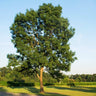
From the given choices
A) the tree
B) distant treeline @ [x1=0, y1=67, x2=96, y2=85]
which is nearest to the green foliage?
the tree

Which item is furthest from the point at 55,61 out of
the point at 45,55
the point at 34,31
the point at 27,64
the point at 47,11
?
the point at 47,11

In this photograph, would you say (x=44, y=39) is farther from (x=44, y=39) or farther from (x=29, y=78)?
(x=29, y=78)

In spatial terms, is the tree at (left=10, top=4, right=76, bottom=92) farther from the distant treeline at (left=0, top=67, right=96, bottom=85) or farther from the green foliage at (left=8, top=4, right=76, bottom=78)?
the distant treeline at (left=0, top=67, right=96, bottom=85)

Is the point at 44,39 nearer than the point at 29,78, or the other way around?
the point at 44,39

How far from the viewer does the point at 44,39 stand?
26703 mm

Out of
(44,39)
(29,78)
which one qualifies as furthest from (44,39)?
(29,78)

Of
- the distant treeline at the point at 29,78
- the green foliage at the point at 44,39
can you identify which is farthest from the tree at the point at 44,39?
the distant treeline at the point at 29,78

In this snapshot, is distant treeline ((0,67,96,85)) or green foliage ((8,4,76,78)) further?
distant treeline ((0,67,96,85))

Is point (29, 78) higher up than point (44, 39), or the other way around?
point (44, 39)

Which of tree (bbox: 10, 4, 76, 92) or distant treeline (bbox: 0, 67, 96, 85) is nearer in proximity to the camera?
tree (bbox: 10, 4, 76, 92)

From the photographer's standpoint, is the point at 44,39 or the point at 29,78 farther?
the point at 29,78

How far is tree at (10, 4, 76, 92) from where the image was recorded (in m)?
25.6

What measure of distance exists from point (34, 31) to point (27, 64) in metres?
5.56

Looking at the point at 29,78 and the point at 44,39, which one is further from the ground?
the point at 44,39
